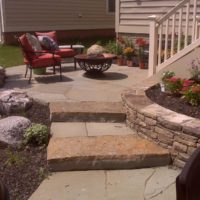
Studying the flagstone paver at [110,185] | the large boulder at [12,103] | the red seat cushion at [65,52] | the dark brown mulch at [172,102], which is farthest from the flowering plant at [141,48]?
the flagstone paver at [110,185]

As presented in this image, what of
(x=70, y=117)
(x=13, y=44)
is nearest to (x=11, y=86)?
(x=70, y=117)

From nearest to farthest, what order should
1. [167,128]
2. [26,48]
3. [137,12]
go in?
1. [167,128]
2. [26,48]
3. [137,12]

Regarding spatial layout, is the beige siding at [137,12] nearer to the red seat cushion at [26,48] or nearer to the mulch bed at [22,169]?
the red seat cushion at [26,48]

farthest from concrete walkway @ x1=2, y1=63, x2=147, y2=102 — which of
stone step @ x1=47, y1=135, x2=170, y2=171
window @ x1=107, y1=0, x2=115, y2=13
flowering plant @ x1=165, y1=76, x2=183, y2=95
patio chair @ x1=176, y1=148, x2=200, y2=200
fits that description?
window @ x1=107, y1=0, x2=115, y2=13

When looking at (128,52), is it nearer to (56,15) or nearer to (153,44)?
A: (153,44)

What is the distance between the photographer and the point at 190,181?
50.7 inches

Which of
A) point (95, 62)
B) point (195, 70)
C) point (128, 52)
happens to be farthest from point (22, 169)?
point (128, 52)

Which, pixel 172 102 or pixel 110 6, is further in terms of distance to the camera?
pixel 110 6

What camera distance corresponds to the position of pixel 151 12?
8789 millimetres

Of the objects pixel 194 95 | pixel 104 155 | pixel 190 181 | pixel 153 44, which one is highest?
pixel 153 44

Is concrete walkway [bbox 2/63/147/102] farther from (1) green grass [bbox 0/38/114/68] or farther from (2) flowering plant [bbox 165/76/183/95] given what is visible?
(1) green grass [bbox 0/38/114/68]

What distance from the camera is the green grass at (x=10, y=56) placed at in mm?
9564

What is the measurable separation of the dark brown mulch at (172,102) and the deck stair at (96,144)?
1.70 ft

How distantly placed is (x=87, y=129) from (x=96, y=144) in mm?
614
